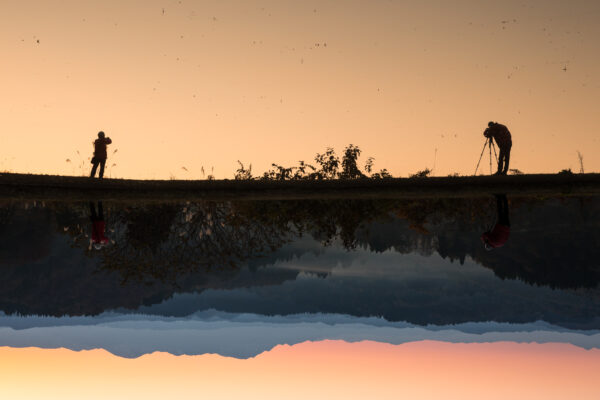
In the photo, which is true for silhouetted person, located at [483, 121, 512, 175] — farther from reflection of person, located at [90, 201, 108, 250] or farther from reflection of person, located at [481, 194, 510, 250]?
reflection of person, located at [90, 201, 108, 250]

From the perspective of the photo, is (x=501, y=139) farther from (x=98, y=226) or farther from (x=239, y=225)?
(x=98, y=226)

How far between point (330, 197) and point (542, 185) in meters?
4.22

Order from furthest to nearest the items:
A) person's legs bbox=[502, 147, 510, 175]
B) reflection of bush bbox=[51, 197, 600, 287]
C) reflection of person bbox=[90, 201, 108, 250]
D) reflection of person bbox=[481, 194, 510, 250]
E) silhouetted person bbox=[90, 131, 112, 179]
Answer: silhouetted person bbox=[90, 131, 112, 179] < reflection of bush bbox=[51, 197, 600, 287] < person's legs bbox=[502, 147, 510, 175] < reflection of person bbox=[90, 201, 108, 250] < reflection of person bbox=[481, 194, 510, 250]

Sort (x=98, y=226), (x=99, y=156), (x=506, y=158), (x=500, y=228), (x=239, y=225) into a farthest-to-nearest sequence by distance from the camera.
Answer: (x=239, y=225) → (x=99, y=156) → (x=506, y=158) → (x=98, y=226) → (x=500, y=228)

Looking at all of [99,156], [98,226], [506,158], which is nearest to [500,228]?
[506,158]

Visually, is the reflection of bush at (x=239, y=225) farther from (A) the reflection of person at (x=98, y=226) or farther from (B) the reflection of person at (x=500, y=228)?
(A) the reflection of person at (x=98, y=226)

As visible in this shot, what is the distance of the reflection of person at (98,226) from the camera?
13620 millimetres

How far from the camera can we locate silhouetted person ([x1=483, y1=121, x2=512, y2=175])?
1420 centimetres

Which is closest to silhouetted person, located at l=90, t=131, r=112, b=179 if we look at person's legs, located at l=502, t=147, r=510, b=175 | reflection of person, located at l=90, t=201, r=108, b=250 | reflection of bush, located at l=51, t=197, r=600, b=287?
reflection of bush, located at l=51, t=197, r=600, b=287

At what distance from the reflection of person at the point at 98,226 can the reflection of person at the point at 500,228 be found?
8.20 m

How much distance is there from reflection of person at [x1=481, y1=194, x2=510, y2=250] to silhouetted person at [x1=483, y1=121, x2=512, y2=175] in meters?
0.96

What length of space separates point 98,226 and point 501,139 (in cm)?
925

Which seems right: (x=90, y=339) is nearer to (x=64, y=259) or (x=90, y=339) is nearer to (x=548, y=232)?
(x=64, y=259)

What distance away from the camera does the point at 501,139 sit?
1465cm
